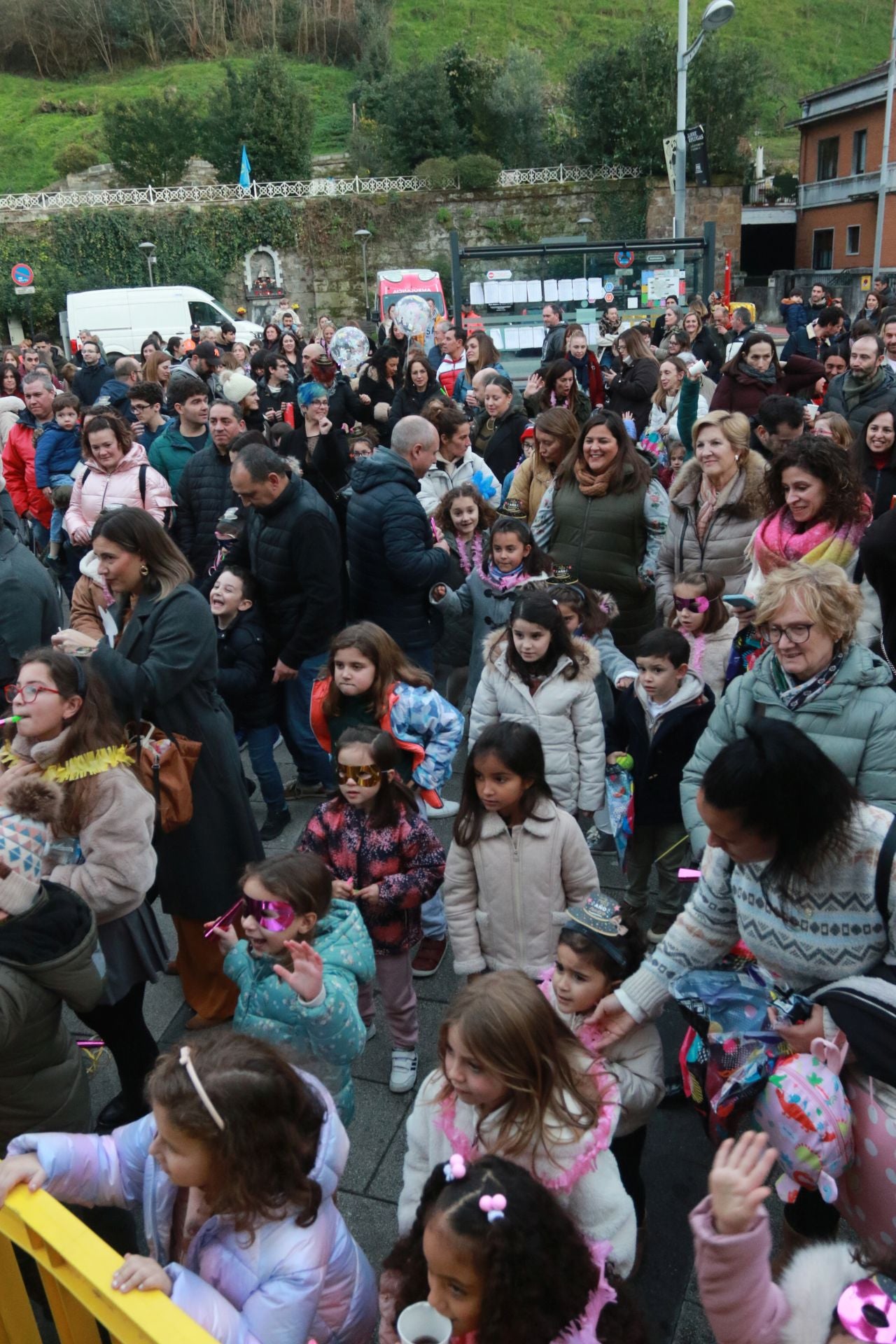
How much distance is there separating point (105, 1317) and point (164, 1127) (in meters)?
0.31

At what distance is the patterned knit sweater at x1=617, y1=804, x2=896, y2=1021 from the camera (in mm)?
2078

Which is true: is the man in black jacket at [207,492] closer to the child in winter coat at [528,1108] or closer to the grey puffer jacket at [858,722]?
the grey puffer jacket at [858,722]

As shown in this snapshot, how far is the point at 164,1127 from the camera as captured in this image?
184 cm

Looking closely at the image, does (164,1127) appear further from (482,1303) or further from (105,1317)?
(482,1303)

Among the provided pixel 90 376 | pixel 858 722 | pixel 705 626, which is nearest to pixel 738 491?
pixel 705 626

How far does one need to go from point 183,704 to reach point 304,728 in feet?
5.40

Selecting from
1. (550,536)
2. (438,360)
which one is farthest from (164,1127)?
(438,360)

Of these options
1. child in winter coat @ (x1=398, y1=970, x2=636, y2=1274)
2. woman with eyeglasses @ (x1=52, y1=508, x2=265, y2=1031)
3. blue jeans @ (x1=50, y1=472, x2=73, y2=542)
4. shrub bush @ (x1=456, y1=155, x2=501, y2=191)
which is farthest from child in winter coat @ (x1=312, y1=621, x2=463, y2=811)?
shrub bush @ (x1=456, y1=155, x2=501, y2=191)

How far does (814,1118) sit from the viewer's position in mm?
1871

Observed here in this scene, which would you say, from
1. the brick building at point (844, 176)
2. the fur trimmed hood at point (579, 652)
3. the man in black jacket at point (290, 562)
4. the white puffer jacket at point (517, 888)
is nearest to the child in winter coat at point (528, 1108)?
the white puffer jacket at point (517, 888)

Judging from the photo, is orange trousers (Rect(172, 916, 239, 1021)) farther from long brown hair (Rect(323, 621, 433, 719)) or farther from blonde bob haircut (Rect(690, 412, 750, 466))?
blonde bob haircut (Rect(690, 412, 750, 466))

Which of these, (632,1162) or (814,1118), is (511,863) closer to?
(632,1162)

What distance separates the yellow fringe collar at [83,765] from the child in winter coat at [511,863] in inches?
42.1

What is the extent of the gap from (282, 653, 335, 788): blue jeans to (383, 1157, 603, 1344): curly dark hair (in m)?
3.28
